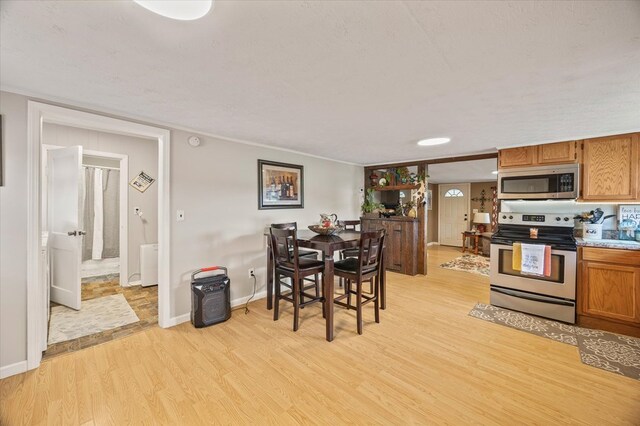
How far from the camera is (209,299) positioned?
109 inches

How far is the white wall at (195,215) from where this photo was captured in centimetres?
196

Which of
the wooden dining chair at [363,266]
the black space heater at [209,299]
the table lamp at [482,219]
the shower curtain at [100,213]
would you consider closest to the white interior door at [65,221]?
the black space heater at [209,299]

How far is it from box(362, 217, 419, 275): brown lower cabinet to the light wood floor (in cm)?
195

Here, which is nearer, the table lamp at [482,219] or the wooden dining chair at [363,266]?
the wooden dining chair at [363,266]

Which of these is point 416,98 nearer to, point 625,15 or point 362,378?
point 625,15

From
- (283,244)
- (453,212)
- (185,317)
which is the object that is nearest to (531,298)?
(283,244)

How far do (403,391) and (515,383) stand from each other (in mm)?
858

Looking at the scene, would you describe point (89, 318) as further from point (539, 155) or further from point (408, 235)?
point (539, 155)

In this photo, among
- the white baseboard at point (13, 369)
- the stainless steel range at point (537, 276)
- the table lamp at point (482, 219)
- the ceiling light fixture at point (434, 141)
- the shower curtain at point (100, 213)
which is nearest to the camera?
the white baseboard at point (13, 369)

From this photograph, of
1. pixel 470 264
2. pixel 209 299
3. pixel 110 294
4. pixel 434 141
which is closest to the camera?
pixel 209 299

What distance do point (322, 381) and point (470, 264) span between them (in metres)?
4.88

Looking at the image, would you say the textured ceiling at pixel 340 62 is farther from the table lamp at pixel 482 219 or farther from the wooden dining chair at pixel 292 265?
the table lamp at pixel 482 219

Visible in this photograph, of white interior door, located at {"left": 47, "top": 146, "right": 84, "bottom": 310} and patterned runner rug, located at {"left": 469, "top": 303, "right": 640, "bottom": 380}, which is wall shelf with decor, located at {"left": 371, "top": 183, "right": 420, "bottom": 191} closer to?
patterned runner rug, located at {"left": 469, "top": 303, "right": 640, "bottom": 380}

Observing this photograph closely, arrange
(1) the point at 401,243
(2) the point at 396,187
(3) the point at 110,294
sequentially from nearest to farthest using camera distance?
(3) the point at 110,294, (1) the point at 401,243, (2) the point at 396,187
